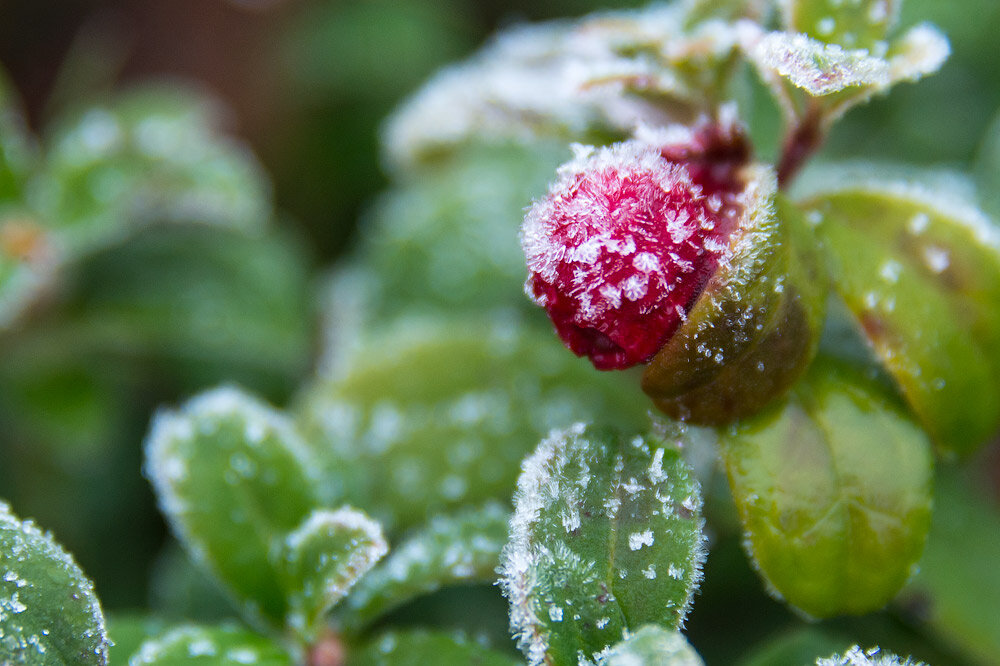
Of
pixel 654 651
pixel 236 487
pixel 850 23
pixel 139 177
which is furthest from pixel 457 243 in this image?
pixel 654 651

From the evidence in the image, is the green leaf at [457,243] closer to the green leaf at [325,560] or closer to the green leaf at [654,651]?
the green leaf at [325,560]

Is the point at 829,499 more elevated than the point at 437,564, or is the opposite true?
the point at 437,564

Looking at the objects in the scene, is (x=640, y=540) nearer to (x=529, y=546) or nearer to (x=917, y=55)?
(x=529, y=546)

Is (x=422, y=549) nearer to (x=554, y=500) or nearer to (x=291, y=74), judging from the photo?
(x=554, y=500)

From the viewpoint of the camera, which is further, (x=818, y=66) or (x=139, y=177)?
(x=139, y=177)

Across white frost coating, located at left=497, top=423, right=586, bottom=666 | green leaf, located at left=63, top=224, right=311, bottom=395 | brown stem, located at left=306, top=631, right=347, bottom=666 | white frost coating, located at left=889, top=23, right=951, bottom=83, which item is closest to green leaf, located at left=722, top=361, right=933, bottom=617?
white frost coating, located at left=497, top=423, right=586, bottom=666

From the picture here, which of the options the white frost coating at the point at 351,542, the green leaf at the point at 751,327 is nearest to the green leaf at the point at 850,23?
the green leaf at the point at 751,327
